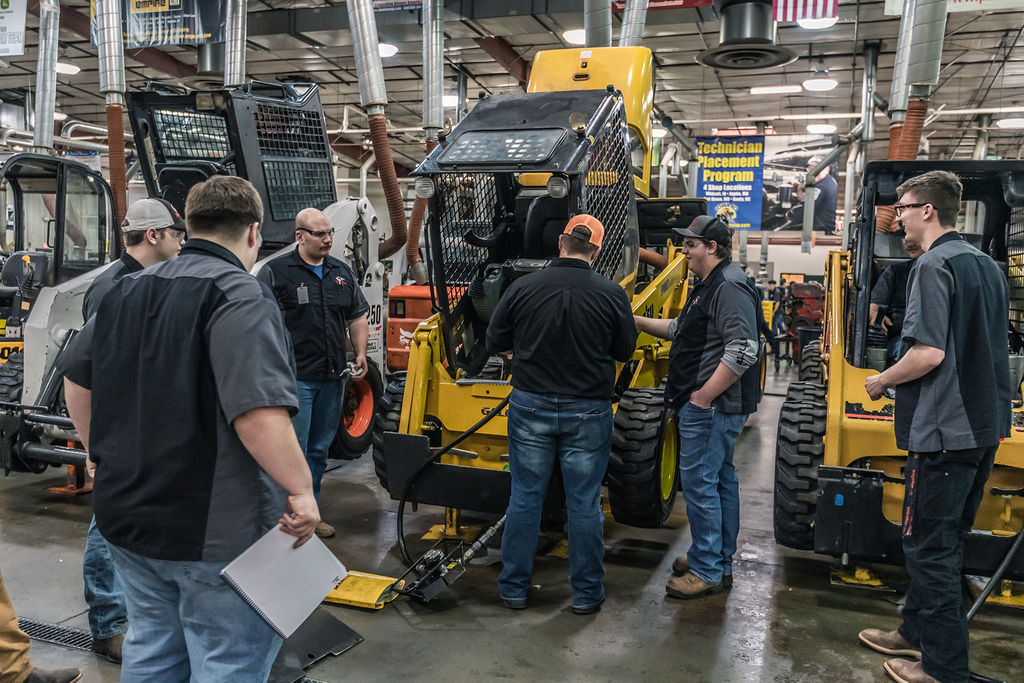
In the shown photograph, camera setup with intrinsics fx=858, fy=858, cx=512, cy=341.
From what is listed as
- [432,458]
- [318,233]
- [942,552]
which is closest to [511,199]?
[318,233]

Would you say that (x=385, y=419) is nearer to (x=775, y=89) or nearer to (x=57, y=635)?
(x=57, y=635)

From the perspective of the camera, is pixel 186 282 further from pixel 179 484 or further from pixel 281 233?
pixel 281 233

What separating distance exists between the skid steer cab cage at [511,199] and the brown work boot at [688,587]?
5.54ft

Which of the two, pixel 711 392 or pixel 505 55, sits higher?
pixel 505 55

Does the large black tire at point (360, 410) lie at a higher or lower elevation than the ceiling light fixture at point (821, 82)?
lower

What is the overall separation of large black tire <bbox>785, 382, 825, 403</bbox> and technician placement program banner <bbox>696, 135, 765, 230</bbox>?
1095 centimetres

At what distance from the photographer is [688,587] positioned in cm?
430

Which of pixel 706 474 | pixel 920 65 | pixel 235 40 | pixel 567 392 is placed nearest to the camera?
pixel 567 392

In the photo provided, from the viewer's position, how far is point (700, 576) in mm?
4332

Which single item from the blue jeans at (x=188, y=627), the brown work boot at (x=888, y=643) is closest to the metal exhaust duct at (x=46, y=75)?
the blue jeans at (x=188, y=627)

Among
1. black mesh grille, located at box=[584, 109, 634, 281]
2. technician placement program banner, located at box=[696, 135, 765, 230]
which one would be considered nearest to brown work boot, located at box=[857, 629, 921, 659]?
black mesh grille, located at box=[584, 109, 634, 281]

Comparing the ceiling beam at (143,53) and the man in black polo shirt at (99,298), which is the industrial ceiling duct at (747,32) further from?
the ceiling beam at (143,53)

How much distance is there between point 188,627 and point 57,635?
218 centimetres

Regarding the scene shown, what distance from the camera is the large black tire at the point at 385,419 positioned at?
515 cm
